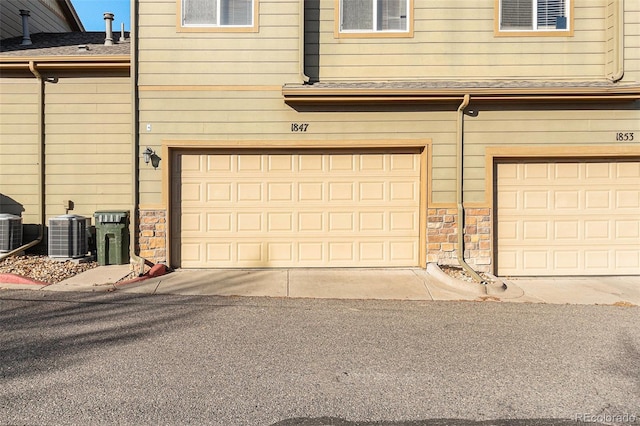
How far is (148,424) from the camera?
3158 mm

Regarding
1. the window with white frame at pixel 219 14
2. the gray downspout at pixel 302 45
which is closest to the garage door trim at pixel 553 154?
the gray downspout at pixel 302 45

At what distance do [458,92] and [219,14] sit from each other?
15.4 feet

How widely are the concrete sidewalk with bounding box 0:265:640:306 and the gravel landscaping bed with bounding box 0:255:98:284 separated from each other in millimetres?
269

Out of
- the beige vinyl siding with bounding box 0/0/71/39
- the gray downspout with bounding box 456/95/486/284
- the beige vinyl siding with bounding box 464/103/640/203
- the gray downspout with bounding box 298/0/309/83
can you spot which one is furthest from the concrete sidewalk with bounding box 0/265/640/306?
the beige vinyl siding with bounding box 0/0/71/39

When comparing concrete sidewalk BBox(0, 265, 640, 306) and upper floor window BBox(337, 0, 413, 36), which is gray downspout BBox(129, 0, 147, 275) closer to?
concrete sidewalk BBox(0, 265, 640, 306)

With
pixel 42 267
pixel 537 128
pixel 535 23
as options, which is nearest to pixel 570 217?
pixel 537 128

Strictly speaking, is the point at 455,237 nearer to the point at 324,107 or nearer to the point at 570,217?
the point at 570,217

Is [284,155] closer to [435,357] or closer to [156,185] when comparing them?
[156,185]

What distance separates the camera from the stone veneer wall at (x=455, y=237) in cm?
852

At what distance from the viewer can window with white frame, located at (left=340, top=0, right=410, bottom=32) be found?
28.6 feet

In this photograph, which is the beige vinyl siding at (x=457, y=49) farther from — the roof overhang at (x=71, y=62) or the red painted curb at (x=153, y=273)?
the red painted curb at (x=153, y=273)

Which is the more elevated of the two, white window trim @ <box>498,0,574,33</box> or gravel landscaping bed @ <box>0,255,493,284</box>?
white window trim @ <box>498,0,574,33</box>

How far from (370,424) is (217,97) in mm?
6870

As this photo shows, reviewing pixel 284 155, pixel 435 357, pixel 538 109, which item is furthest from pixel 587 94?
pixel 435 357
